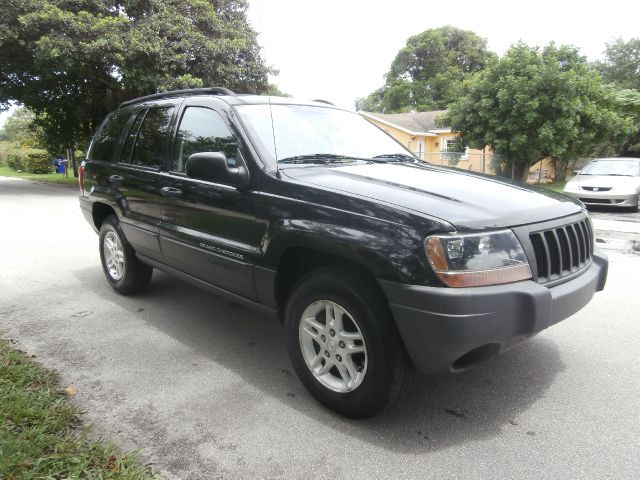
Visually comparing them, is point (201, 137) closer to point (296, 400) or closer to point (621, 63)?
point (296, 400)

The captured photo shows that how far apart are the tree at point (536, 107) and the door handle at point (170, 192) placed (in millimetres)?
17489

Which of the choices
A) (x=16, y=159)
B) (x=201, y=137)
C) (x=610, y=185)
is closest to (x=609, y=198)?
(x=610, y=185)

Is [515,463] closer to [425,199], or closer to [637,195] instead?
[425,199]

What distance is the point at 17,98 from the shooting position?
63.1ft

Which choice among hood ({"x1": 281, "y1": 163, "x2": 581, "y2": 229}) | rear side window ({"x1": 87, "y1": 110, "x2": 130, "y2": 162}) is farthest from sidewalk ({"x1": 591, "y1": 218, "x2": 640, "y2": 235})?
rear side window ({"x1": 87, "y1": 110, "x2": 130, "y2": 162})

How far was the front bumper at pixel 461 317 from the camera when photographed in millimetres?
2238

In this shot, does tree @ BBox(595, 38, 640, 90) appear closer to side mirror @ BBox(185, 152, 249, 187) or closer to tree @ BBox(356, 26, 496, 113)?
tree @ BBox(356, 26, 496, 113)

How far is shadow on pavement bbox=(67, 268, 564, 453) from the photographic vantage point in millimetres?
2637

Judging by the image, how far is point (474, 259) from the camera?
2.30 metres

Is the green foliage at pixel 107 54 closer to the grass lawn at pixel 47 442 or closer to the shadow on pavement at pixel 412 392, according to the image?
the shadow on pavement at pixel 412 392

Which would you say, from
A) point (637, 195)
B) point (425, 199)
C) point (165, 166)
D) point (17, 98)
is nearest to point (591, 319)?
point (425, 199)

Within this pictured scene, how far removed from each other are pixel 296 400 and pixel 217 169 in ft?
4.95

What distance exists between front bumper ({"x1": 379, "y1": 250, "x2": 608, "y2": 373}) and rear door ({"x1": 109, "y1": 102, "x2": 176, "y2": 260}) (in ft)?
7.91

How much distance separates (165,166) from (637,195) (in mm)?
11967
